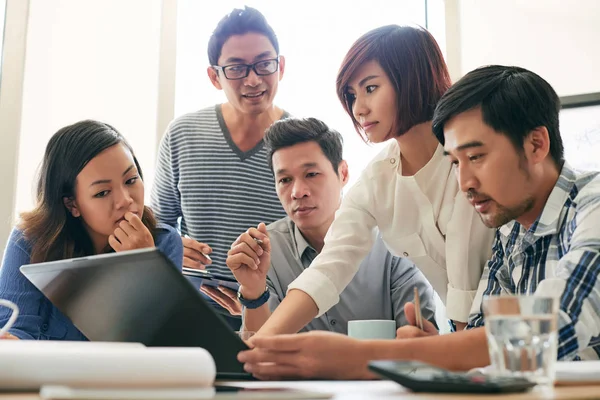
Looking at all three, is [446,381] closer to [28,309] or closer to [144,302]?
[144,302]

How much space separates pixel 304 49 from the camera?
10.3 ft

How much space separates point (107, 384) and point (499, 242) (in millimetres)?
1036

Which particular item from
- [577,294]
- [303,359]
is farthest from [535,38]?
[303,359]

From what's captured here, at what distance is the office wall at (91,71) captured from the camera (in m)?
2.90

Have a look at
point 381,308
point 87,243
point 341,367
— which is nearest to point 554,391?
point 341,367

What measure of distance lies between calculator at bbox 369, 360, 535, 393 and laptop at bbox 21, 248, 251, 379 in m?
0.27

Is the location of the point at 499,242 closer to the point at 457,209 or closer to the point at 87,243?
the point at 457,209

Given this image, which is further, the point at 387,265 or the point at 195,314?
the point at 387,265

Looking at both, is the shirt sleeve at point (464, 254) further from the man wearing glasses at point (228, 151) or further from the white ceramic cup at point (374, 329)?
the man wearing glasses at point (228, 151)

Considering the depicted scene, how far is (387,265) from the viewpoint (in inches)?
82.0

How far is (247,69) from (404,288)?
0.89 meters

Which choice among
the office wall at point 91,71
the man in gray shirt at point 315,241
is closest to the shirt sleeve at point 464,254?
the man in gray shirt at point 315,241

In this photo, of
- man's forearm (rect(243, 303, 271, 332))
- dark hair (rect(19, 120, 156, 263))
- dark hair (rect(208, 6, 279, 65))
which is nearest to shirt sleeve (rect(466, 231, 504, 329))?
man's forearm (rect(243, 303, 271, 332))

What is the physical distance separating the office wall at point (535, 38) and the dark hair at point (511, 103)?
62.4 inches
